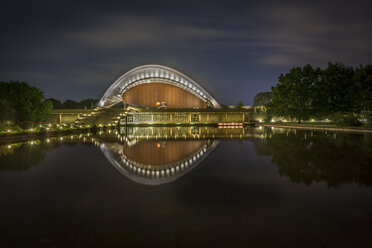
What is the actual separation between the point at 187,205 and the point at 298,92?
3681cm

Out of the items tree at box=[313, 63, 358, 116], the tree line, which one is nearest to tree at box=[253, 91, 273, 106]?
the tree line

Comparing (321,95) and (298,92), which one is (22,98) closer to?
(298,92)

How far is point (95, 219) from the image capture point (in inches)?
178

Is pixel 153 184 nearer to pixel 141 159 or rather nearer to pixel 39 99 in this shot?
pixel 141 159

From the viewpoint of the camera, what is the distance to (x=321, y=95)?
114 feet

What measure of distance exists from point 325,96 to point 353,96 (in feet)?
12.9

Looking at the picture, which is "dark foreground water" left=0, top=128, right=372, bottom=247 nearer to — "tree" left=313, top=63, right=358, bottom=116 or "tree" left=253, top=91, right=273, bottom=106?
"tree" left=313, top=63, right=358, bottom=116

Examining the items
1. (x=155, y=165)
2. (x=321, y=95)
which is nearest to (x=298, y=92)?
(x=321, y=95)

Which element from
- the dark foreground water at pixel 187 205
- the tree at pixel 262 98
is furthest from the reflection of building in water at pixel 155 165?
the tree at pixel 262 98

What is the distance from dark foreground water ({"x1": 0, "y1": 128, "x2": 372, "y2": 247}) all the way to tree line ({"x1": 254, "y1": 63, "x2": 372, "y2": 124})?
27009 mm

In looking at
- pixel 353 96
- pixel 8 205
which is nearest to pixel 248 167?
pixel 8 205

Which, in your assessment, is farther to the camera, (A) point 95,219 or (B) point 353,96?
(B) point 353,96

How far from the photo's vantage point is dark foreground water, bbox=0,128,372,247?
386cm

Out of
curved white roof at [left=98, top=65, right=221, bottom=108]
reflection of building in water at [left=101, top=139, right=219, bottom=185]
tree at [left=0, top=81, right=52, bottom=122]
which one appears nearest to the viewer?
reflection of building in water at [left=101, top=139, right=219, bottom=185]
